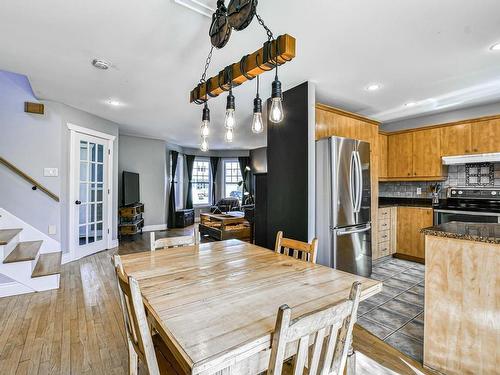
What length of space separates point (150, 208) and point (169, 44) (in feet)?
17.8

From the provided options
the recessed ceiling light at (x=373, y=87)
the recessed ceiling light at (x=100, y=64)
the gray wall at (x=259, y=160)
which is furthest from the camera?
the gray wall at (x=259, y=160)

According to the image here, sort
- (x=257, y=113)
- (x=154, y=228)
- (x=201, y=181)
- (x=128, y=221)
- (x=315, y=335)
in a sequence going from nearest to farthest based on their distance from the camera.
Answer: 1. (x=315, y=335)
2. (x=257, y=113)
3. (x=128, y=221)
4. (x=154, y=228)
5. (x=201, y=181)

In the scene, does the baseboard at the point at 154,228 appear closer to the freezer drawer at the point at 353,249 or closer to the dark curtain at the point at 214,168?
the dark curtain at the point at 214,168

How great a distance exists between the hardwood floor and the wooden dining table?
0.79 meters

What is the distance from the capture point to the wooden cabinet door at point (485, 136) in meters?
3.66

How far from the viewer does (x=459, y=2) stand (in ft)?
5.91

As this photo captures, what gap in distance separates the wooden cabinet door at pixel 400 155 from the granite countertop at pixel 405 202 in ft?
1.71

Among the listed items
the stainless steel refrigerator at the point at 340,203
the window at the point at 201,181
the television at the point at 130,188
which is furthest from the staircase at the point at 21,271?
the window at the point at 201,181

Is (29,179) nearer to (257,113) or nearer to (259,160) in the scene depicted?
(257,113)

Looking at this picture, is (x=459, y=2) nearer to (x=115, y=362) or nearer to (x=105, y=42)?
(x=105, y=42)

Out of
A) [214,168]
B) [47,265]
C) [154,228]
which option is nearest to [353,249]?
[47,265]

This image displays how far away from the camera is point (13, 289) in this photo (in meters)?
2.92

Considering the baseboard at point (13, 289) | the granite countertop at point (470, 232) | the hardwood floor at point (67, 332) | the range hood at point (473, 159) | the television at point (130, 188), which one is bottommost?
the hardwood floor at point (67, 332)

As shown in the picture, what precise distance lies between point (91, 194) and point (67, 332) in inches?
117
